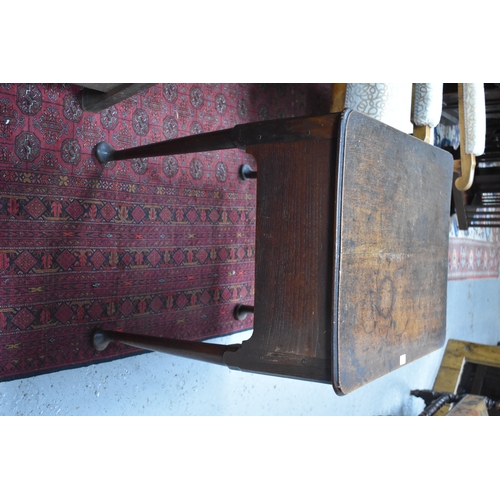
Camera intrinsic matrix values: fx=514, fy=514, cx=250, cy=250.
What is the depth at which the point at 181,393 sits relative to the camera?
1.78 m

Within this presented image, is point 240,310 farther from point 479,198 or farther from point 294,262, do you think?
point 479,198

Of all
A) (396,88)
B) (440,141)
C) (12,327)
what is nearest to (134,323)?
(12,327)

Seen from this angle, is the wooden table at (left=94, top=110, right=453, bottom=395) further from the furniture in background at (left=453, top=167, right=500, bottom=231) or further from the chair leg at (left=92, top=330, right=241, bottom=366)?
the furniture in background at (left=453, top=167, right=500, bottom=231)

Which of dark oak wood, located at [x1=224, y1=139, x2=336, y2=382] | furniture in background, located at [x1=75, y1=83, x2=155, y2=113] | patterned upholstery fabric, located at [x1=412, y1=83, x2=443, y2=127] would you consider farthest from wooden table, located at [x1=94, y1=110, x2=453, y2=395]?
patterned upholstery fabric, located at [x1=412, y1=83, x2=443, y2=127]

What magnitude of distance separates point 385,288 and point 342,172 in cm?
30

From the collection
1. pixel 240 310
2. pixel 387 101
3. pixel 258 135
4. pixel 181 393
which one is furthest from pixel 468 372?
pixel 258 135

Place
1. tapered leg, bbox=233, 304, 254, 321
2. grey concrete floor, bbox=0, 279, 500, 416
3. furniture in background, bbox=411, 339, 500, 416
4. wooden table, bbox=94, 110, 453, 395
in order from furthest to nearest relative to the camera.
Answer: furniture in background, bbox=411, 339, 500, 416, tapered leg, bbox=233, 304, 254, 321, grey concrete floor, bbox=0, 279, 500, 416, wooden table, bbox=94, 110, 453, 395

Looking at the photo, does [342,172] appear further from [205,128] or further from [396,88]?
[205,128]

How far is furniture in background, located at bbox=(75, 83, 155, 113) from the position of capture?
49.0 inches

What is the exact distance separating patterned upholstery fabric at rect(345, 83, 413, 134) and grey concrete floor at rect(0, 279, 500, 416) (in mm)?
946

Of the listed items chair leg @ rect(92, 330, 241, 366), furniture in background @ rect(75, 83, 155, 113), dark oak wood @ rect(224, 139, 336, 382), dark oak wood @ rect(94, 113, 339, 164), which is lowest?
chair leg @ rect(92, 330, 241, 366)

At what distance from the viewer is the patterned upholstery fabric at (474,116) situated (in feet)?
6.84

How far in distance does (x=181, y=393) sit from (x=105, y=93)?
101cm

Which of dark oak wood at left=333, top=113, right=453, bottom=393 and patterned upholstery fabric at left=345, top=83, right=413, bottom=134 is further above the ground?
patterned upholstery fabric at left=345, top=83, right=413, bottom=134
